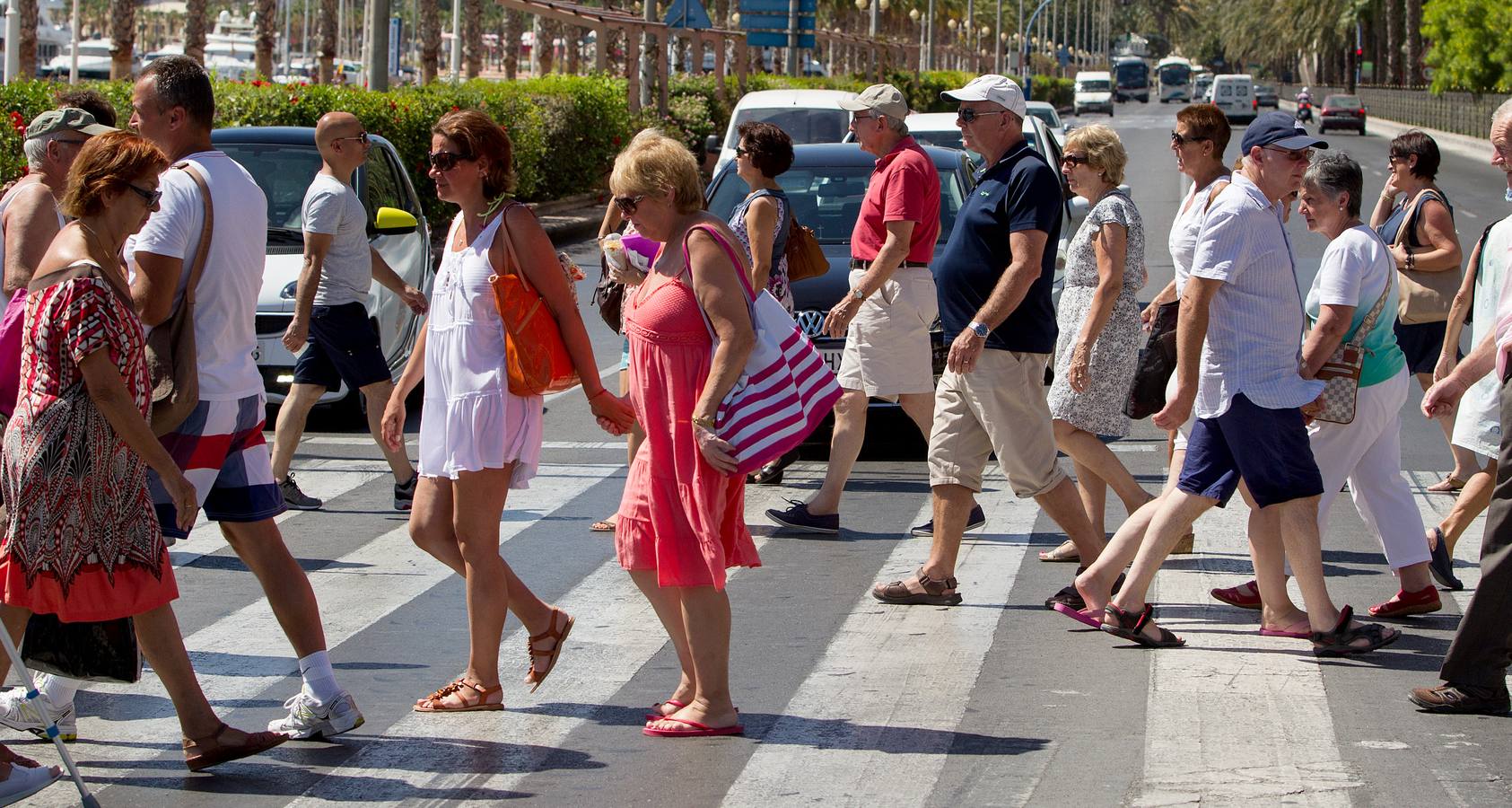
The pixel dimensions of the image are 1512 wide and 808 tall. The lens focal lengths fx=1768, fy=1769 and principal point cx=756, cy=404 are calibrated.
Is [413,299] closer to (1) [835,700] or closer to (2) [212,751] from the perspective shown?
(1) [835,700]

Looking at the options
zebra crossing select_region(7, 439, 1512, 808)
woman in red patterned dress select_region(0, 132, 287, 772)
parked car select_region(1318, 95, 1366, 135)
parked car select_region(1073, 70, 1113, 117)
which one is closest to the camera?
woman in red patterned dress select_region(0, 132, 287, 772)

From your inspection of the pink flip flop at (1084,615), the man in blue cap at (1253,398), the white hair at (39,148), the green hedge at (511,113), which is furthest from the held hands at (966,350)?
the green hedge at (511,113)

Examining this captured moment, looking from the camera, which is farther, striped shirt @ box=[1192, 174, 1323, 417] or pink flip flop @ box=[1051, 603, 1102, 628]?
pink flip flop @ box=[1051, 603, 1102, 628]

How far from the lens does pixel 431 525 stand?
17.4 ft

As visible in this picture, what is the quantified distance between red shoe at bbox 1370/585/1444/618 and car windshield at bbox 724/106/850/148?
1376 centimetres

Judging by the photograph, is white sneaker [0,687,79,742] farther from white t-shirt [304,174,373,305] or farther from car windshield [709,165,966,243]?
car windshield [709,165,966,243]

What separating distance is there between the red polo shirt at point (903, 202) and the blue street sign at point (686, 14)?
20.0 m

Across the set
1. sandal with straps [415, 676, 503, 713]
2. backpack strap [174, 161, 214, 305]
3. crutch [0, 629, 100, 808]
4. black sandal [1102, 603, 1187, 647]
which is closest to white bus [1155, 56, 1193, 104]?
black sandal [1102, 603, 1187, 647]

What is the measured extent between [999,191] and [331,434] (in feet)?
17.8

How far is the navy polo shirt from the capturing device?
6398 millimetres

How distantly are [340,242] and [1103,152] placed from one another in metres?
3.64

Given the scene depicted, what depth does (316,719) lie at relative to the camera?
5051 mm

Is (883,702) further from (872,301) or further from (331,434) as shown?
(331,434)

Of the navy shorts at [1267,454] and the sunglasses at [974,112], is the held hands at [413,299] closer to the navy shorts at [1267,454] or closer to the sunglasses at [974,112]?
the sunglasses at [974,112]
